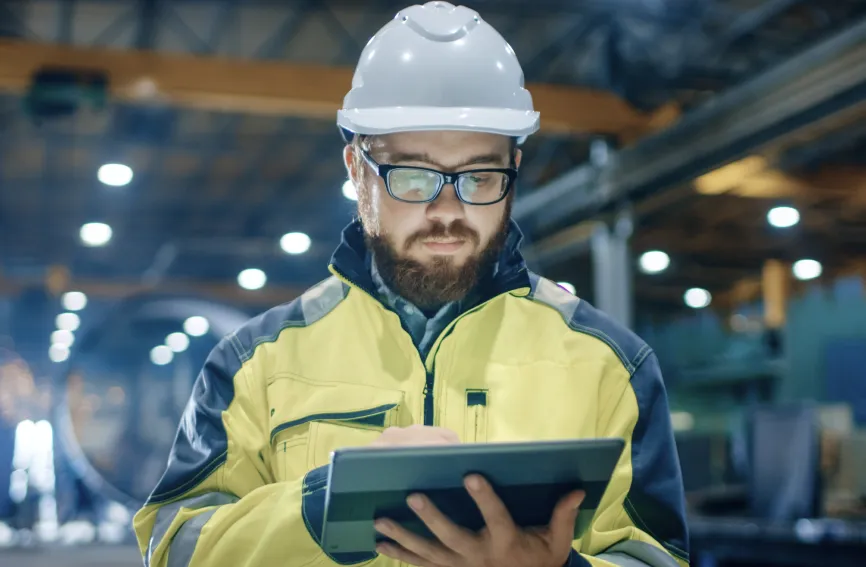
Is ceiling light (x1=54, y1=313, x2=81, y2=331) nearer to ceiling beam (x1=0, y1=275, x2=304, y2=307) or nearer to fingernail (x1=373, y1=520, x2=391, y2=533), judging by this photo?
ceiling beam (x1=0, y1=275, x2=304, y2=307)

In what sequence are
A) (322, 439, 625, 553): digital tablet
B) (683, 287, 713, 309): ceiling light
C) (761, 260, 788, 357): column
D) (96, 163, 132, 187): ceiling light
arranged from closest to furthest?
(322, 439, 625, 553): digital tablet → (96, 163, 132, 187): ceiling light → (761, 260, 788, 357): column → (683, 287, 713, 309): ceiling light

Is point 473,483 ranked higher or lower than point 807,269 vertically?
lower

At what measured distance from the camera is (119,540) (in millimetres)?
7488

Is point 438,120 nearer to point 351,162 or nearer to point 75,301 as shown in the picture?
point 351,162

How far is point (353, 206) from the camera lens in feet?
5.07

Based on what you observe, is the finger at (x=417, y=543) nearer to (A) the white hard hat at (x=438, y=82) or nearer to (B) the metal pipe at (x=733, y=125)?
(A) the white hard hat at (x=438, y=82)

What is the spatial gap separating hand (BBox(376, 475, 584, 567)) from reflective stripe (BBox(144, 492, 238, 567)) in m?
0.30

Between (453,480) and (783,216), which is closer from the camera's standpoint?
(453,480)

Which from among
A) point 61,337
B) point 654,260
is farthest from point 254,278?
point 654,260

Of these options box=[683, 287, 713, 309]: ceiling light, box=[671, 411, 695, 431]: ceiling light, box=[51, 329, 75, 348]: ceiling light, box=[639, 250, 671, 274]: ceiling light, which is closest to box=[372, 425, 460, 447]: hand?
box=[639, 250, 671, 274]: ceiling light

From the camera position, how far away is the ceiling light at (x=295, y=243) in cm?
1085

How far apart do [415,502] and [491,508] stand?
0.08 m

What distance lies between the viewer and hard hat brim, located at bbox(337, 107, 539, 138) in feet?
4.20

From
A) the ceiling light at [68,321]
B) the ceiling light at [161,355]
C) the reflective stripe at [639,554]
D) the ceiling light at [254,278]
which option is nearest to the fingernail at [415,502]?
the reflective stripe at [639,554]
